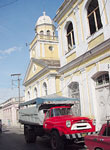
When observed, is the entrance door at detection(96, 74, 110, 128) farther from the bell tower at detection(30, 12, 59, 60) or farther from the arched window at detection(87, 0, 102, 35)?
the bell tower at detection(30, 12, 59, 60)

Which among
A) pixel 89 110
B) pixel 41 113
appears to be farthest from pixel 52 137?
pixel 89 110

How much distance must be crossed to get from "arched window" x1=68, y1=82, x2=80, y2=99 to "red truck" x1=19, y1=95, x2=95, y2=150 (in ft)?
11.7

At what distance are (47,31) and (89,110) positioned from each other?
1823 cm

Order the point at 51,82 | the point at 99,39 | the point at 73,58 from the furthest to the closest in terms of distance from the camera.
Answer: the point at 51,82 → the point at 73,58 → the point at 99,39

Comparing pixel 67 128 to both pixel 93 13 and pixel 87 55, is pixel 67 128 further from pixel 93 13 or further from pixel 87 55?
pixel 93 13

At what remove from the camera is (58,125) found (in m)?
8.20

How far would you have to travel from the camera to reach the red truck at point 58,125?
785 cm

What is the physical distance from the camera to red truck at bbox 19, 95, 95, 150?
7.85 metres

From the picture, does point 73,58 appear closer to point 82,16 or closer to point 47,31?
point 82,16

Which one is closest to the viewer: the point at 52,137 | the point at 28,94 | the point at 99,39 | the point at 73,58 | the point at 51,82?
the point at 52,137

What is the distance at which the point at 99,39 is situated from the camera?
11.4 meters

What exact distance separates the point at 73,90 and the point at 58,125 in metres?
6.69

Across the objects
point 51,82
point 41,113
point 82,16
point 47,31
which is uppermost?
point 47,31

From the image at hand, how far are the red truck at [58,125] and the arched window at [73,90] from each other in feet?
11.7
